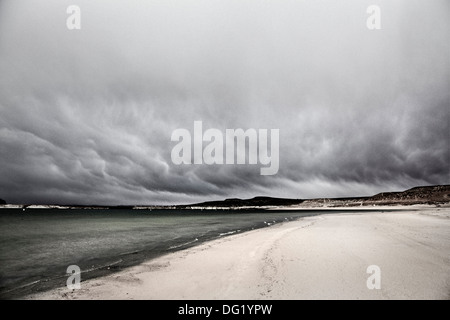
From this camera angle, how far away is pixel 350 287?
696cm

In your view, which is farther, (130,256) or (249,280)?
(130,256)

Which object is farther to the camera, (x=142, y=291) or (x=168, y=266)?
(x=168, y=266)

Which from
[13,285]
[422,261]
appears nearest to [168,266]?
[13,285]

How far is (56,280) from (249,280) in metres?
8.30

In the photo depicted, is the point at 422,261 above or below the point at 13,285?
above
